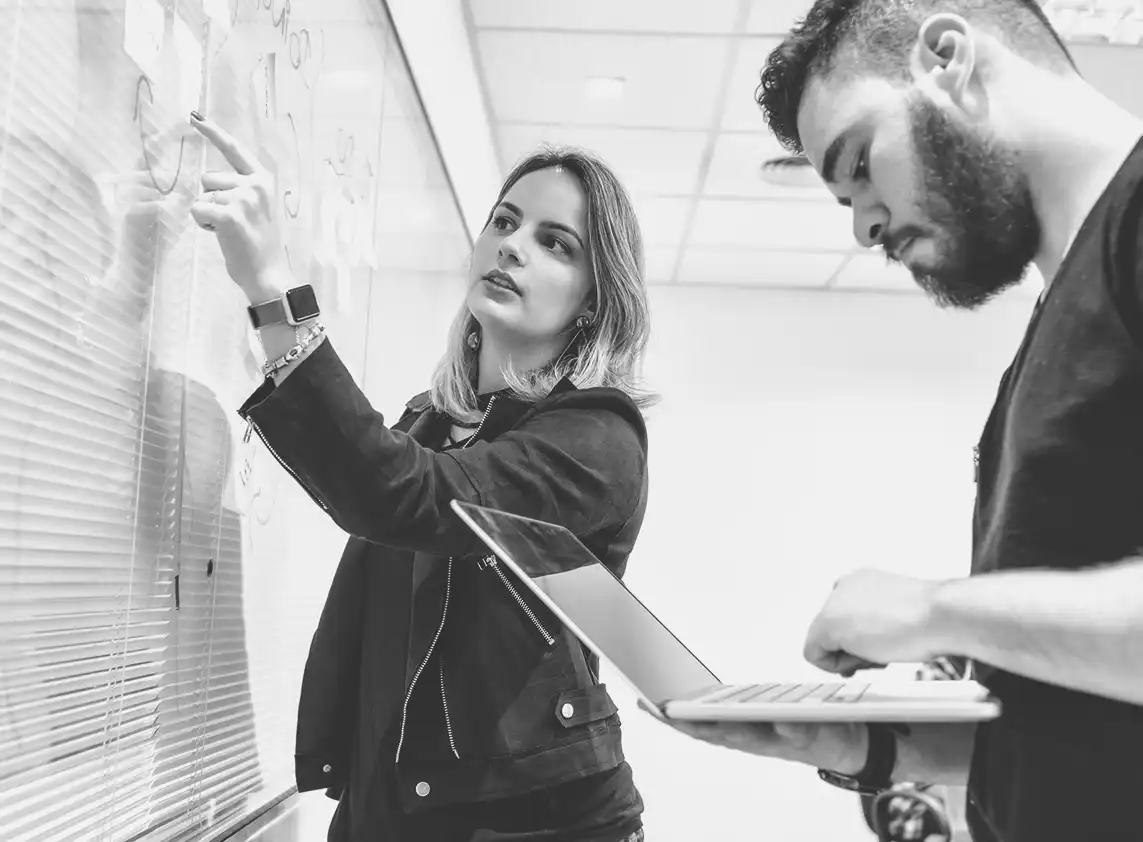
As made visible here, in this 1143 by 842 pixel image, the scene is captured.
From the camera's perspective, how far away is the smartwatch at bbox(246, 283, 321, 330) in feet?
2.37

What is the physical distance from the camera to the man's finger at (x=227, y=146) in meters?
0.75

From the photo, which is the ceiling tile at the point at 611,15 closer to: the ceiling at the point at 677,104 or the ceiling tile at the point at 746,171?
the ceiling at the point at 677,104

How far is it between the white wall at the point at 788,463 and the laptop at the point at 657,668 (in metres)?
2.95

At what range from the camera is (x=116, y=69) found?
0.75m

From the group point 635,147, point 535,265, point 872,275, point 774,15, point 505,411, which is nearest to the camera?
point 505,411

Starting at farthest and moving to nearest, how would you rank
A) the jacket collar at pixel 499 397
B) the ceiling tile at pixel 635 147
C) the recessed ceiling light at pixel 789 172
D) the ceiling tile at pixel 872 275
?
the ceiling tile at pixel 872 275, the recessed ceiling light at pixel 789 172, the ceiling tile at pixel 635 147, the jacket collar at pixel 499 397

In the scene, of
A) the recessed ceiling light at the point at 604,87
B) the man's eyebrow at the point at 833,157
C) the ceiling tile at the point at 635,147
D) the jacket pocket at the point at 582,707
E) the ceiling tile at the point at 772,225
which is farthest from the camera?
the ceiling tile at the point at 772,225

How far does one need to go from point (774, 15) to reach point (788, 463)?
204 centimetres

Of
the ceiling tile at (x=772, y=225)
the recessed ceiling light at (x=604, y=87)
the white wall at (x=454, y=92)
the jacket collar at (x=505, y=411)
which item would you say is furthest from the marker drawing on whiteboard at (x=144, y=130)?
the ceiling tile at (x=772, y=225)

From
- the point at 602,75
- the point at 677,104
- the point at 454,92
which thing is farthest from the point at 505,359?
the point at 677,104

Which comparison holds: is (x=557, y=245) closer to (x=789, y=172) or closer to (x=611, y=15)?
(x=611, y=15)

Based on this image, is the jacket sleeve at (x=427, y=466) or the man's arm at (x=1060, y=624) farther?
the jacket sleeve at (x=427, y=466)

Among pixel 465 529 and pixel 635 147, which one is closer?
pixel 465 529

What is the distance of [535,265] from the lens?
114 cm
